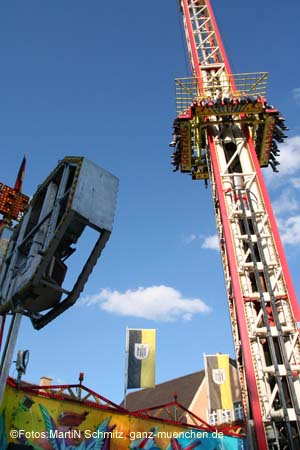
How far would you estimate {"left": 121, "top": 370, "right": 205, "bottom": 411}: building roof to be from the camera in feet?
132

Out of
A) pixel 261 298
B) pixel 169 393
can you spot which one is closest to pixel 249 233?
pixel 261 298

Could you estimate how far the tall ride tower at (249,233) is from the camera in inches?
614

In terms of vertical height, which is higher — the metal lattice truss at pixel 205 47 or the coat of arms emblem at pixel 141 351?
the metal lattice truss at pixel 205 47

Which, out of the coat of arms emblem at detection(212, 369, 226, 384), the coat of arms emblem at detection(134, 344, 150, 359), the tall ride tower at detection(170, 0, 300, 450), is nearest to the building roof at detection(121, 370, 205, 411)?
the coat of arms emblem at detection(212, 369, 226, 384)

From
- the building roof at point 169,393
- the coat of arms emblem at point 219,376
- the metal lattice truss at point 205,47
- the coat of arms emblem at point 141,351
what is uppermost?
the metal lattice truss at point 205,47

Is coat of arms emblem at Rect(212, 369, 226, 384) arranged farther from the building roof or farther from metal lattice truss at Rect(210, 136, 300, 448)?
the building roof

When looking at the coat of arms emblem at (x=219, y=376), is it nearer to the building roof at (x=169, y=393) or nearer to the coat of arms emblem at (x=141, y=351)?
the coat of arms emblem at (x=141, y=351)

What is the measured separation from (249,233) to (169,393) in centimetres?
2870

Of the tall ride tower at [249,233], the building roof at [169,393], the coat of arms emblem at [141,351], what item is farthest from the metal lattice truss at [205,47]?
the building roof at [169,393]

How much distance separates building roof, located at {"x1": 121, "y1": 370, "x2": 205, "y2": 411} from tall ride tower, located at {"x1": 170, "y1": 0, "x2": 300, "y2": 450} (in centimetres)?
2238

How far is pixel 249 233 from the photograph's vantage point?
64.4ft

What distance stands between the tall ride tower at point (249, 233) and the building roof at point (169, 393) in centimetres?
2238

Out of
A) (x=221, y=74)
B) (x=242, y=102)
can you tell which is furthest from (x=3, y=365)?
(x=221, y=74)

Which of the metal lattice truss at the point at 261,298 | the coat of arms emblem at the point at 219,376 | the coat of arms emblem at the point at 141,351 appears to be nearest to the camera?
the metal lattice truss at the point at 261,298
